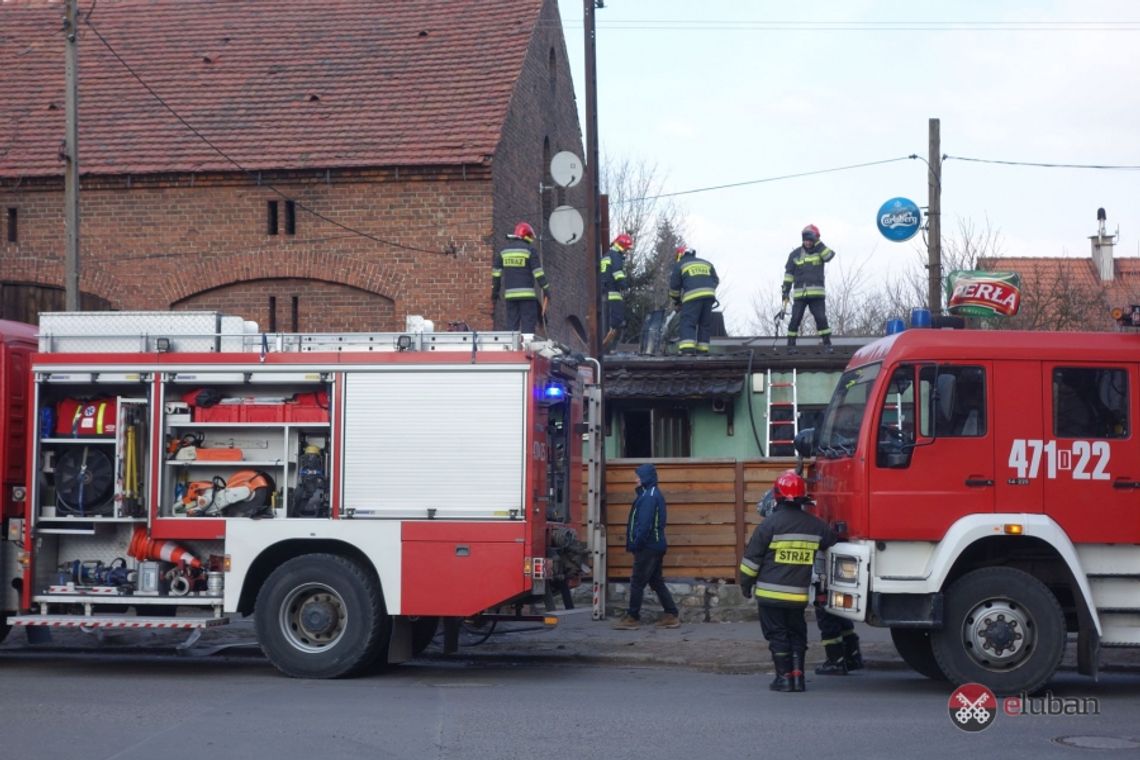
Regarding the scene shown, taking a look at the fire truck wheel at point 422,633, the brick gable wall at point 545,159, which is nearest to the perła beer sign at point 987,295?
the fire truck wheel at point 422,633

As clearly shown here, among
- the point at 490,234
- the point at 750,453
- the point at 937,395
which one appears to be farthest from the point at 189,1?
the point at 937,395

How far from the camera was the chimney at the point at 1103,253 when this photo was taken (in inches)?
1799

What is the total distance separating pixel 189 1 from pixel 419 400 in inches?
650

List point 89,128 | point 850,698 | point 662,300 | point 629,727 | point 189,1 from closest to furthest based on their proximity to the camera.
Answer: point 629,727 → point 850,698 → point 89,128 → point 189,1 → point 662,300

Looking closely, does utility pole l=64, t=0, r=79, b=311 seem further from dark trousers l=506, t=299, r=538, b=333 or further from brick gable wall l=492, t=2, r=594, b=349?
brick gable wall l=492, t=2, r=594, b=349

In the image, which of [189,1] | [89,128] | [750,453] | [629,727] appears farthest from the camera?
[189,1]

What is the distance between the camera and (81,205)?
2191 cm

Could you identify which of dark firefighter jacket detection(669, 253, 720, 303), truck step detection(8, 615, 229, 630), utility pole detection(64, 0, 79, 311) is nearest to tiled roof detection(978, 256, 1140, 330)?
dark firefighter jacket detection(669, 253, 720, 303)

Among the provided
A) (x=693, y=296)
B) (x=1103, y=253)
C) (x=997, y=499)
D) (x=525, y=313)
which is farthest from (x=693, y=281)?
(x=1103, y=253)

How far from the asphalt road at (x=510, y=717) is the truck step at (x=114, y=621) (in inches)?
16.4

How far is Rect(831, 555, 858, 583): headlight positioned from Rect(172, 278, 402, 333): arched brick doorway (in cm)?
1181

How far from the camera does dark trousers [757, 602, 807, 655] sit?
416 inches

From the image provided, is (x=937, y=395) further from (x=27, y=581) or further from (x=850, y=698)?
(x=27, y=581)

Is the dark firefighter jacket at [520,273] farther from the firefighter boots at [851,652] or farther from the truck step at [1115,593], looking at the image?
the truck step at [1115,593]
